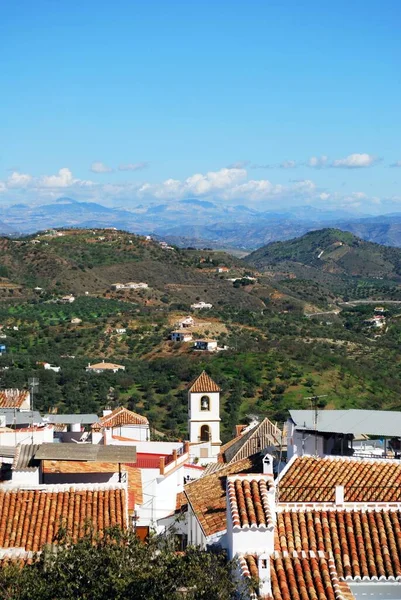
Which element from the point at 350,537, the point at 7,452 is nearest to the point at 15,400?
the point at 7,452

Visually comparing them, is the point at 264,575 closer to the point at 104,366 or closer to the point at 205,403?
the point at 205,403

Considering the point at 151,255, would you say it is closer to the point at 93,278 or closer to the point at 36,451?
the point at 93,278

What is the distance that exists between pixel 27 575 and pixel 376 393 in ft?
137

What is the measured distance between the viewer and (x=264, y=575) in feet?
31.7

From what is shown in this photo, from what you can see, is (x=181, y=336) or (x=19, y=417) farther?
(x=181, y=336)

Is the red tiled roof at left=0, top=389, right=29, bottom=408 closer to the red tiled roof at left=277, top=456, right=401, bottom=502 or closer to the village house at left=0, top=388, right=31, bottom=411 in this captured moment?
the village house at left=0, top=388, right=31, bottom=411

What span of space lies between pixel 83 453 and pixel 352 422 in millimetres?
4353

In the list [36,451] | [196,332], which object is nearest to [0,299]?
[196,332]

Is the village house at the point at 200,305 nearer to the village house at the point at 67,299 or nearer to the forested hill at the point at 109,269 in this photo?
the forested hill at the point at 109,269

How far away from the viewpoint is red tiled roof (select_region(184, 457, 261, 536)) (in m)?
12.8

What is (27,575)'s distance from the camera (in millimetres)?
9273

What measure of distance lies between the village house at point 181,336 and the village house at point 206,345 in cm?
143

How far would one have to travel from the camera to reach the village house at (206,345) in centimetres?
6362

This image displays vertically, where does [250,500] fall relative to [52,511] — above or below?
above
